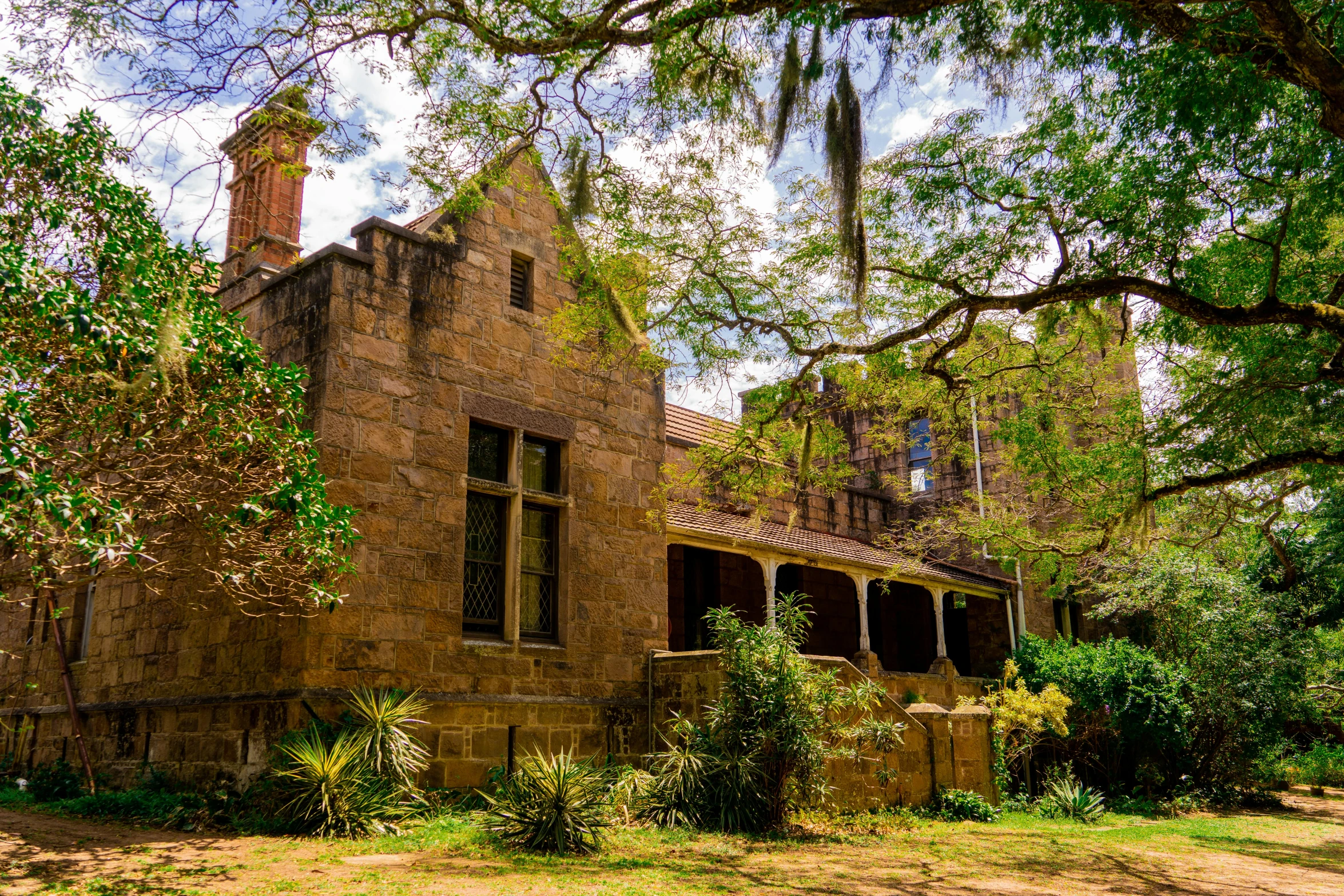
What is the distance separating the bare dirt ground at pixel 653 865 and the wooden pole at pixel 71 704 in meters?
1.01

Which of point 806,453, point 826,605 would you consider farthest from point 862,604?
point 806,453

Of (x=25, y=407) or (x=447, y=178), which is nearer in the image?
(x=25, y=407)

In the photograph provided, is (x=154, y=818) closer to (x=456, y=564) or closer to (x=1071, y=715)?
(x=456, y=564)

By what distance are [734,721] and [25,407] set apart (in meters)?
7.26

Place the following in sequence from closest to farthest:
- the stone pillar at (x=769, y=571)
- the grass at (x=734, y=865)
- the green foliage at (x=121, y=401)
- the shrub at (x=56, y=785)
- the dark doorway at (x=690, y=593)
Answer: the green foliage at (x=121, y=401) → the grass at (x=734, y=865) → the shrub at (x=56, y=785) → the stone pillar at (x=769, y=571) → the dark doorway at (x=690, y=593)

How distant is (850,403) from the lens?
41.8 feet

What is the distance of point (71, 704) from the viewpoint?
39.3ft

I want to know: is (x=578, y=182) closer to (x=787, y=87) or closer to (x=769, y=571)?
(x=787, y=87)

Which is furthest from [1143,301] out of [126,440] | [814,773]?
[126,440]

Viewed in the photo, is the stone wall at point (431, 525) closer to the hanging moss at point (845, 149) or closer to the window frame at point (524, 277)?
the window frame at point (524, 277)

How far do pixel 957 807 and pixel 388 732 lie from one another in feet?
22.9

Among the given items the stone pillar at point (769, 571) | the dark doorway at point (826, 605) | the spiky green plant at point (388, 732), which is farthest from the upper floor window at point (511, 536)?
the dark doorway at point (826, 605)

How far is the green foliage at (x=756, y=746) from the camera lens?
1021 cm

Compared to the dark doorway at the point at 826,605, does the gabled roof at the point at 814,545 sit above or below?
above
